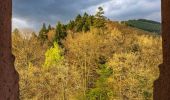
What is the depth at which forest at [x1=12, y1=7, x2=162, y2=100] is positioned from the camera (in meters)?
56.4

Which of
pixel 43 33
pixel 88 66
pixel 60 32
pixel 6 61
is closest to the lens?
pixel 6 61

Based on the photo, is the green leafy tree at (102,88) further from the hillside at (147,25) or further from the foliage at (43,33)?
the hillside at (147,25)

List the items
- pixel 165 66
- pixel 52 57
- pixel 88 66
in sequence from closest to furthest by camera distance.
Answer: pixel 165 66
pixel 52 57
pixel 88 66

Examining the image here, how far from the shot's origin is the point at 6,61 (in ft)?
12.9

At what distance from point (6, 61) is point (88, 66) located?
69.3 metres

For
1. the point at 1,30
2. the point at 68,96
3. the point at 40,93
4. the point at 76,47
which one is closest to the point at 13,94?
the point at 1,30

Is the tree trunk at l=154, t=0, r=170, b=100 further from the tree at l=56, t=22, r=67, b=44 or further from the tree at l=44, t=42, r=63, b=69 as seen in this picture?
the tree at l=56, t=22, r=67, b=44

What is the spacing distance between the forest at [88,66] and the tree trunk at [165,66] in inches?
1781

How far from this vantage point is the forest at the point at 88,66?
56.4 m

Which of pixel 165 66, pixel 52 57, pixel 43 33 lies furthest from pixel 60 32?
pixel 165 66

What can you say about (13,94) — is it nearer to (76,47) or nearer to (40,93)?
(40,93)

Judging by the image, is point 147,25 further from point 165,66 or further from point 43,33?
point 165,66

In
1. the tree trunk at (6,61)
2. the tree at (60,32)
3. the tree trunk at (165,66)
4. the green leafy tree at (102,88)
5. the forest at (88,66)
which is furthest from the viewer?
the tree at (60,32)

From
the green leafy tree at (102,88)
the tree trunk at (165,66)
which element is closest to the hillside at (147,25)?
the green leafy tree at (102,88)
